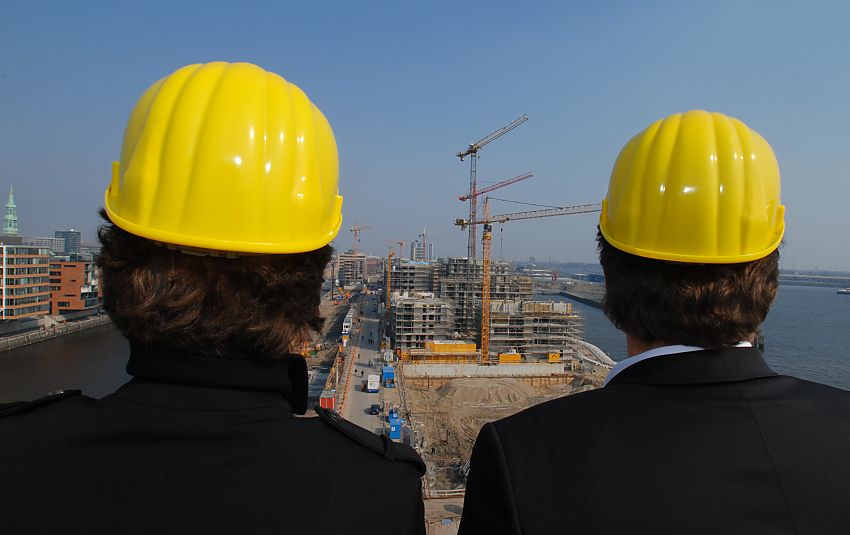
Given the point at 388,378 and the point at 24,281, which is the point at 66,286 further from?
the point at 388,378

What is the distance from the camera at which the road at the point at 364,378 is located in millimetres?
10141

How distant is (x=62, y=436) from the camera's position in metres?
0.54

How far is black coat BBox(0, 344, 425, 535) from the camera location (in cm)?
50

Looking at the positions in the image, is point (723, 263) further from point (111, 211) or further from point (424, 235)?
point (424, 235)

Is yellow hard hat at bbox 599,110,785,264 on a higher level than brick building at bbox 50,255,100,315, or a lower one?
higher

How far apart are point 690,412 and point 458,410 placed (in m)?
12.3

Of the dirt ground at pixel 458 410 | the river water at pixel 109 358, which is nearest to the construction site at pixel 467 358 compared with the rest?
the dirt ground at pixel 458 410

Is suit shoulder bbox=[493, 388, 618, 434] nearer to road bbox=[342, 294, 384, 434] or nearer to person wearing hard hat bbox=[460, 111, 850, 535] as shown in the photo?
person wearing hard hat bbox=[460, 111, 850, 535]

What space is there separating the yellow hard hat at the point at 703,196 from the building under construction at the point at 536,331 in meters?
17.4

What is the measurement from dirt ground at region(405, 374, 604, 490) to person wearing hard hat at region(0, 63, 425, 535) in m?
8.11

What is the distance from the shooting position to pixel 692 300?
2.48ft

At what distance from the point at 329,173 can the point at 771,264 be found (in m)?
0.86

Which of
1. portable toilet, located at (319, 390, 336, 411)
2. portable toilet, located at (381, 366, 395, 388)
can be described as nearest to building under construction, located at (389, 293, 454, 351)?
portable toilet, located at (381, 366, 395, 388)

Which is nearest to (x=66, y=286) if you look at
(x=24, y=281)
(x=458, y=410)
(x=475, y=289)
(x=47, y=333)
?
(x=24, y=281)
